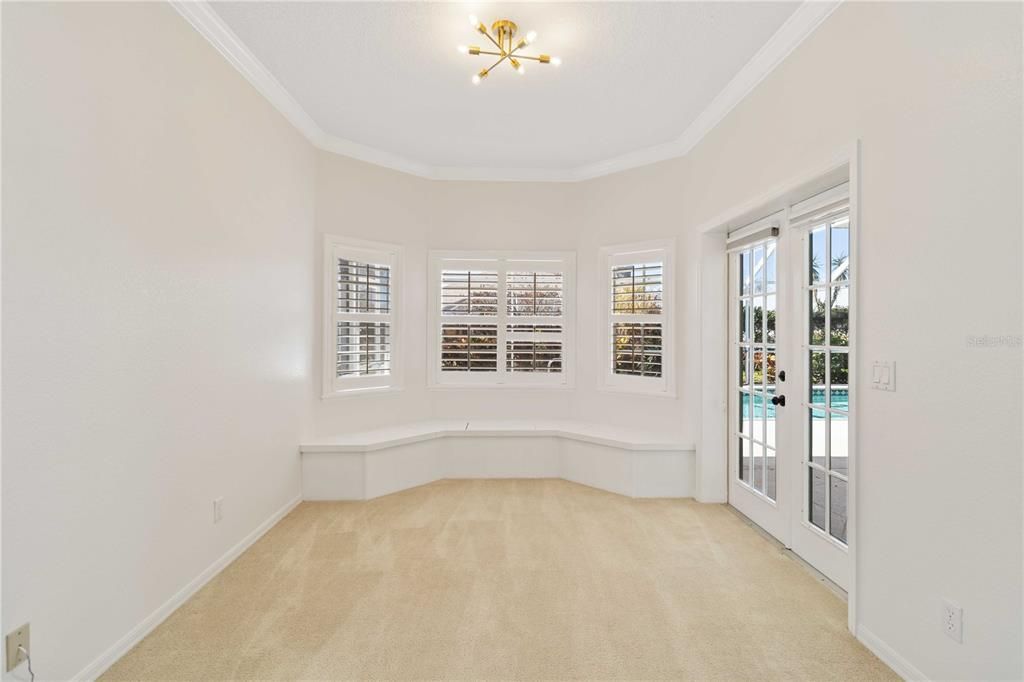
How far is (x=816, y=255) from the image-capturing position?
2.77m

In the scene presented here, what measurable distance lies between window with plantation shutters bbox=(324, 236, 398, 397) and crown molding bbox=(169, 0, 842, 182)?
75 cm

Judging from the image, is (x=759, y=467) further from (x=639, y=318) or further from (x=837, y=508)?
(x=639, y=318)

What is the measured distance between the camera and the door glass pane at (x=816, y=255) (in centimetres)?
272

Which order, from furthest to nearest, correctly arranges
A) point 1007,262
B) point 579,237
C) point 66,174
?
point 579,237 < point 66,174 < point 1007,262

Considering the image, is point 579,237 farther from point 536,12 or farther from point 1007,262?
point 1007,262

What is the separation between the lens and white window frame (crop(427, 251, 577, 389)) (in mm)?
4762

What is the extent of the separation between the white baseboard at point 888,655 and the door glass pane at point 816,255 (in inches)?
64.3

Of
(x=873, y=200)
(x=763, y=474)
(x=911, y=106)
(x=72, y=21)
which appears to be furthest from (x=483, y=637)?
(x=72, y=21)

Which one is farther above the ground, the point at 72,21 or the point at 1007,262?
the point at 72,21

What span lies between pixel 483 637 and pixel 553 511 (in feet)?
5.14

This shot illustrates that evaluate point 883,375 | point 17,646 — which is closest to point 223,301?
point 17,646

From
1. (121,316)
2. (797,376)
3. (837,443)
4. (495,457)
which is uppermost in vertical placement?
(121,316)

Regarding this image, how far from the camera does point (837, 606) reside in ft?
7.80

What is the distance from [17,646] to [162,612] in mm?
712
